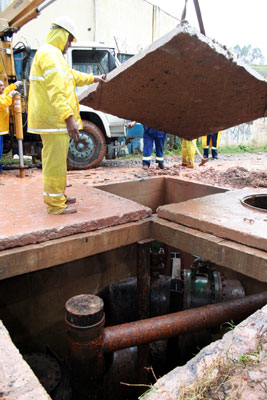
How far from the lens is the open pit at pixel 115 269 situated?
289 cm

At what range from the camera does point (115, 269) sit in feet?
14.7

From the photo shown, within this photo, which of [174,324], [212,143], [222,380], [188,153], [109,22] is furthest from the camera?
[109,22]

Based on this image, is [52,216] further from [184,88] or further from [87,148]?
[87,148]

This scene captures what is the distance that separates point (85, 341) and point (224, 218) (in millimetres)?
1943

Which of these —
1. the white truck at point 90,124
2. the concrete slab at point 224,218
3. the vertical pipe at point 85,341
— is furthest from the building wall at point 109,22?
the vertical pipe at point 85,341

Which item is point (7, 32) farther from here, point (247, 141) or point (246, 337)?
point (247, 141)

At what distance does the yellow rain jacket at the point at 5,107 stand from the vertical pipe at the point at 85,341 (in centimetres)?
432

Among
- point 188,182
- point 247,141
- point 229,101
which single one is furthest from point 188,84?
point 247,141

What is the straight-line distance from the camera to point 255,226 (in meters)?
3.19

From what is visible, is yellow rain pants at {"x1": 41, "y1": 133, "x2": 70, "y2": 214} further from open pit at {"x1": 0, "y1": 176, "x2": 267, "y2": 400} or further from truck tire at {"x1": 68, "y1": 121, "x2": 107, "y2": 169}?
truck tire at {"x1": 68, "y1": 121, "x2": 107, "y2": 169}

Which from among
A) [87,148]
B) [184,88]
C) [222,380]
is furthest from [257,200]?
[87,148]

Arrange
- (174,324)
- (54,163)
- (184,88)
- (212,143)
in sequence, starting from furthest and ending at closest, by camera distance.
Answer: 1. (212,143)
2. (184,88)
3. (54,163)
4. (174,324)

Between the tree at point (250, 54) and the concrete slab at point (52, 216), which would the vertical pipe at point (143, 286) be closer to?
the concrete slab at point (52, 216)

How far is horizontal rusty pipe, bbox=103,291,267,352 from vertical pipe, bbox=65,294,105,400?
0.12m
